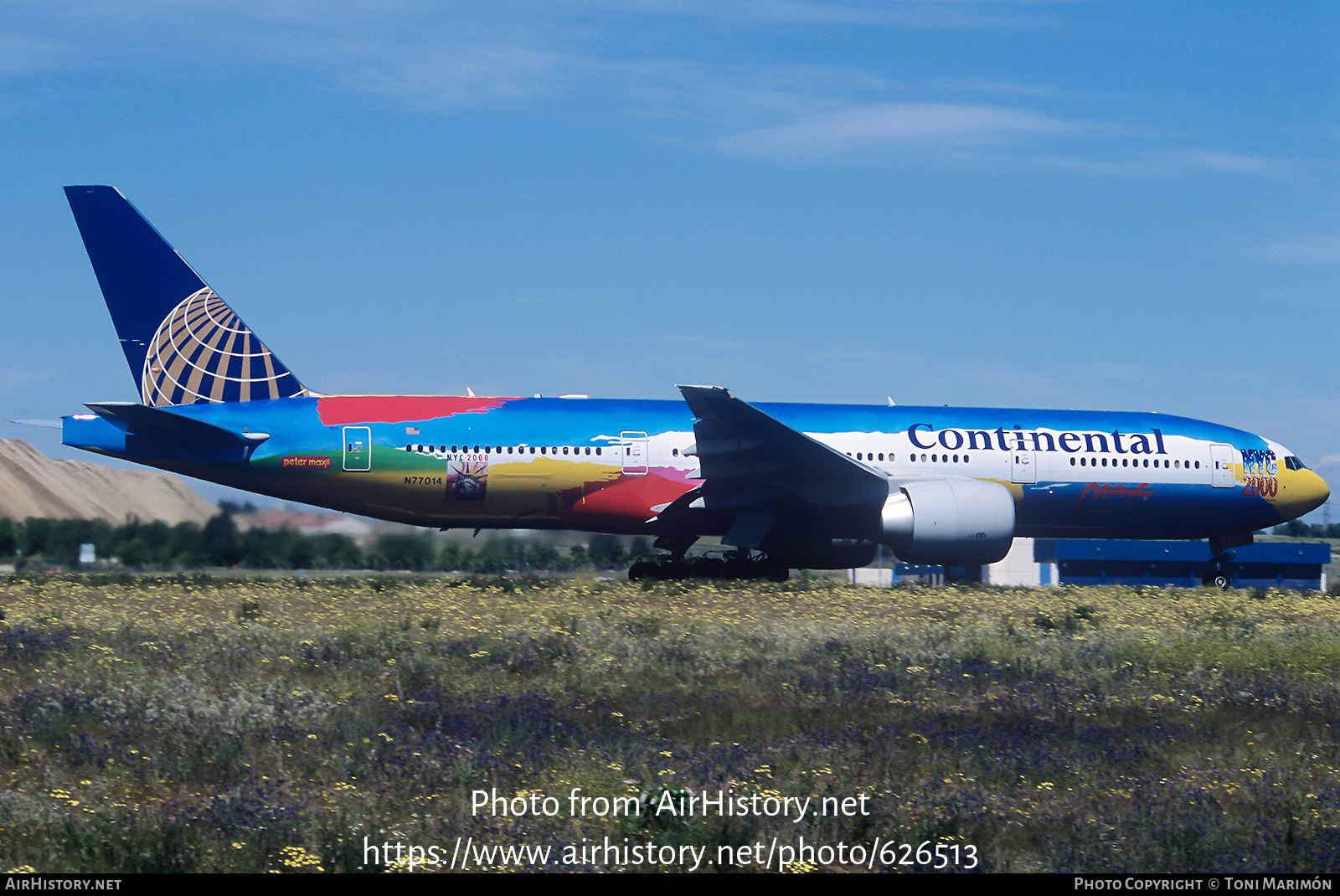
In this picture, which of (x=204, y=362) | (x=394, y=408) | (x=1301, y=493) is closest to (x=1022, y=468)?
(x=1301, y=493)

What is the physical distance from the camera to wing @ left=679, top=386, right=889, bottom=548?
67.6 feet

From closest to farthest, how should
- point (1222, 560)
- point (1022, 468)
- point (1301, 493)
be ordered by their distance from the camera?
point (1022, 468) < point (1301, 493) < point (1222, 560)

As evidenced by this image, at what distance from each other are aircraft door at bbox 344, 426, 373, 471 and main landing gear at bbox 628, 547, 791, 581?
5.41 m

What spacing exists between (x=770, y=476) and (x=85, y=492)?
12.5 meters

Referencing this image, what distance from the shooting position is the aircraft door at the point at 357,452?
21031mm

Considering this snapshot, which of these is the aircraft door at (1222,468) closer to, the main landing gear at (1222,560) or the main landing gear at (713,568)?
the main landing gear at (1222,560)

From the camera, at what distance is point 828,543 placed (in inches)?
850

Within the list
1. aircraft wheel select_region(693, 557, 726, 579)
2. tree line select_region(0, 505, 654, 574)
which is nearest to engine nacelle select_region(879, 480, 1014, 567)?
aircraft wheel select_region(693, 557, 726, 579)

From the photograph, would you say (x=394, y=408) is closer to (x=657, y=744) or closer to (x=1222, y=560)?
(x=657, y=744)

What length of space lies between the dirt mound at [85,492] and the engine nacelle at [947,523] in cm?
1193

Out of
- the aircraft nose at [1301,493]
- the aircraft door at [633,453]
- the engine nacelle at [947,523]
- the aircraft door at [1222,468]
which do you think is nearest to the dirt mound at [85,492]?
the aircraft door at [633,453]

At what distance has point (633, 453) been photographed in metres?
22.0
